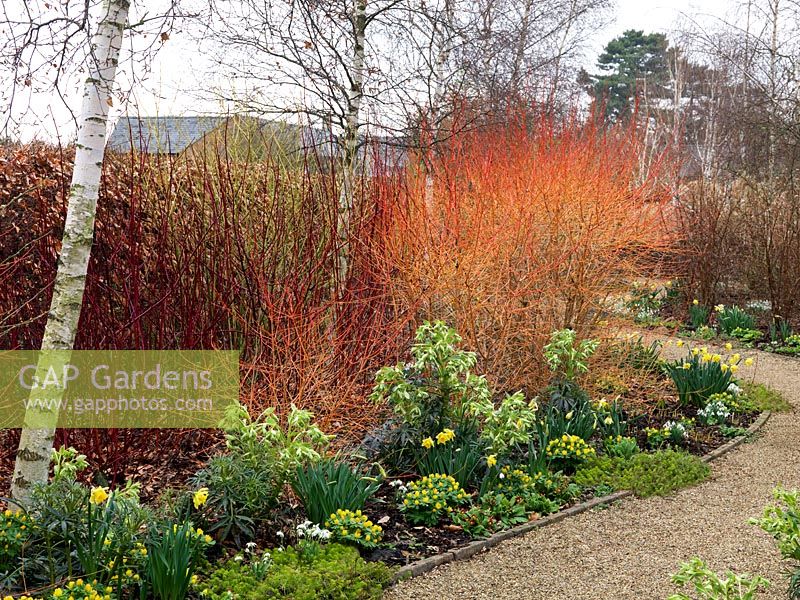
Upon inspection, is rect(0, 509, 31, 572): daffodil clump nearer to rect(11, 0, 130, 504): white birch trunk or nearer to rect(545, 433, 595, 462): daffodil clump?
rect(11, 0, 130, 504): white birch trunk

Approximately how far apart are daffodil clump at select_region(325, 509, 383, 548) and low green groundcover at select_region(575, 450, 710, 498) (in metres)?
1.64

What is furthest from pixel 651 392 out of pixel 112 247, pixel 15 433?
pixel 15 433

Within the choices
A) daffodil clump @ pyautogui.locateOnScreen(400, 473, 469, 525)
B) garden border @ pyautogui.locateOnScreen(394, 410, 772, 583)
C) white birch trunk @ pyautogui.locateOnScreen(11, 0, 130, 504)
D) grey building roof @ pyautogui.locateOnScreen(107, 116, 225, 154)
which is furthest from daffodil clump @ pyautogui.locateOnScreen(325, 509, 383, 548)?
grey building roof @ pyautogui.locateOnScreen(107, 116, 225, 154)

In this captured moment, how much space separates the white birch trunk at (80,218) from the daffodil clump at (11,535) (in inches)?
9.3

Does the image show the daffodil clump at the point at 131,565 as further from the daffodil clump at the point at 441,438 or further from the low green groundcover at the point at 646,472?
the low green groundcover at the point at 646,472

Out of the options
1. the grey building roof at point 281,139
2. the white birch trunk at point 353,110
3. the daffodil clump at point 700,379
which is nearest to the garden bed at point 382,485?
the daffodil clump at point 700,379

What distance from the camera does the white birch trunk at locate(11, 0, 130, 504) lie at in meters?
3.07

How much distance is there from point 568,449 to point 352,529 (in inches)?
68.8

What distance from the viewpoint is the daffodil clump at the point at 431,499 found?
151 inches

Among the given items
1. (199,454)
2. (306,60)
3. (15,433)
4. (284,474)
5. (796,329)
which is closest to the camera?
(284,474)

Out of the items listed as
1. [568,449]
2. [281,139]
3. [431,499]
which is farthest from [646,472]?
[281,139]

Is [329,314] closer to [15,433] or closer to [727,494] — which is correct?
[15,433]

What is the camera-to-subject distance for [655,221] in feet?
21.7

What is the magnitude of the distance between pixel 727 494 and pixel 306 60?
4233mm
